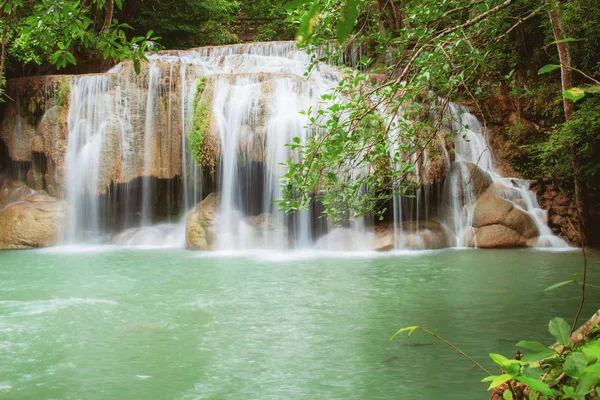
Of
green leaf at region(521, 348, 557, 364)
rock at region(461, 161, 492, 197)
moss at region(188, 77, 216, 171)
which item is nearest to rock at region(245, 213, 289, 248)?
moss at region(188, 77, 216, 171)

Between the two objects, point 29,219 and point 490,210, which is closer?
point 490,210

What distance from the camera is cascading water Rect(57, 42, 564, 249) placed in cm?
1373

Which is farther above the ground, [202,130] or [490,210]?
[202,130]

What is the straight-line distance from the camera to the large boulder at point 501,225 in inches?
516

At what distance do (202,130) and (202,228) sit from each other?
2.46m

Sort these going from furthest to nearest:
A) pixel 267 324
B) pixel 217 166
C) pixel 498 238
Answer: pixel 217 166 → pixel 498 238 → pixel 267 324

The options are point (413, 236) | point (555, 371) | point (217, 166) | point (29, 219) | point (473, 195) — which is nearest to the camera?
point (555, 371)

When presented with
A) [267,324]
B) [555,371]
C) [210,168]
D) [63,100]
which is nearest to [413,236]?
[210,168]

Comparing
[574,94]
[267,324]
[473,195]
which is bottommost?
[267,324]

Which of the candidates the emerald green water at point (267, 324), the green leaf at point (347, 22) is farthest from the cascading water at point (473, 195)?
the green leaf at point (347, 22)

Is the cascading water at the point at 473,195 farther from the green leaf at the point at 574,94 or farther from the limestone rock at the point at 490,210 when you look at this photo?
the green leaf at the point at 574,94

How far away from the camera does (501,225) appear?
13.3 metres

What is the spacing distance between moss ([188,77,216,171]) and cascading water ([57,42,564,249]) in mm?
159

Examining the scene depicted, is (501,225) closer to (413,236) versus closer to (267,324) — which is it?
(413,236)
